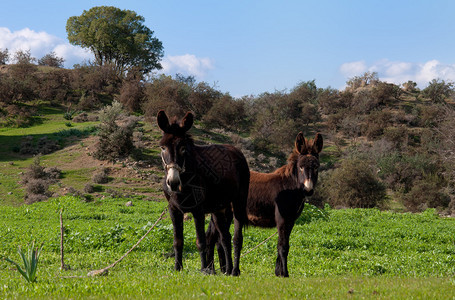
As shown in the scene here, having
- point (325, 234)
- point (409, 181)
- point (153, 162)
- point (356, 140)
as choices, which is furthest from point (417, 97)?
point (325, 234)

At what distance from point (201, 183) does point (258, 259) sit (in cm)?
563

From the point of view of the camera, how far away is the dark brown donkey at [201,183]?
6926 millimetres

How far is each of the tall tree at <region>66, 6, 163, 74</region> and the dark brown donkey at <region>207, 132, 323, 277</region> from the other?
60070mm

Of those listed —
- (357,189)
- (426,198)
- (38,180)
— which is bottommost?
(426,198)

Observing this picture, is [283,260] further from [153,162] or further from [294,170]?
[153,162]

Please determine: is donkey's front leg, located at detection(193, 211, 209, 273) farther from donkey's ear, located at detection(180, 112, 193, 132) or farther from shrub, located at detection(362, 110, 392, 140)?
shrub, located at detection(362, 110, 392, 140)

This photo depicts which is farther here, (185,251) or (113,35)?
(113,35)

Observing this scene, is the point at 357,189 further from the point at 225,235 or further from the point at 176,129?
the point at 176,129

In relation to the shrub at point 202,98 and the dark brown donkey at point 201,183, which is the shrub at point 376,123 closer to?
the shrub at point 202,98

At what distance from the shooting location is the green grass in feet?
19.3

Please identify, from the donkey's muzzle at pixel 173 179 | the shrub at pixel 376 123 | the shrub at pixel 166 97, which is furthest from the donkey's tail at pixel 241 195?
the shrub at pixel 376 123

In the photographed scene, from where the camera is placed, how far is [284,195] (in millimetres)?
9125

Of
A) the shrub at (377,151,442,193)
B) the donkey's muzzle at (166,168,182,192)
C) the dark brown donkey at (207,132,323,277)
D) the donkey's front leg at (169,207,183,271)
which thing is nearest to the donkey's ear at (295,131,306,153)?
the dark brown donkey at (207,132,323,277)

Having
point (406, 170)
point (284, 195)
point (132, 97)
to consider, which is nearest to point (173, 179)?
point (284, 195)
